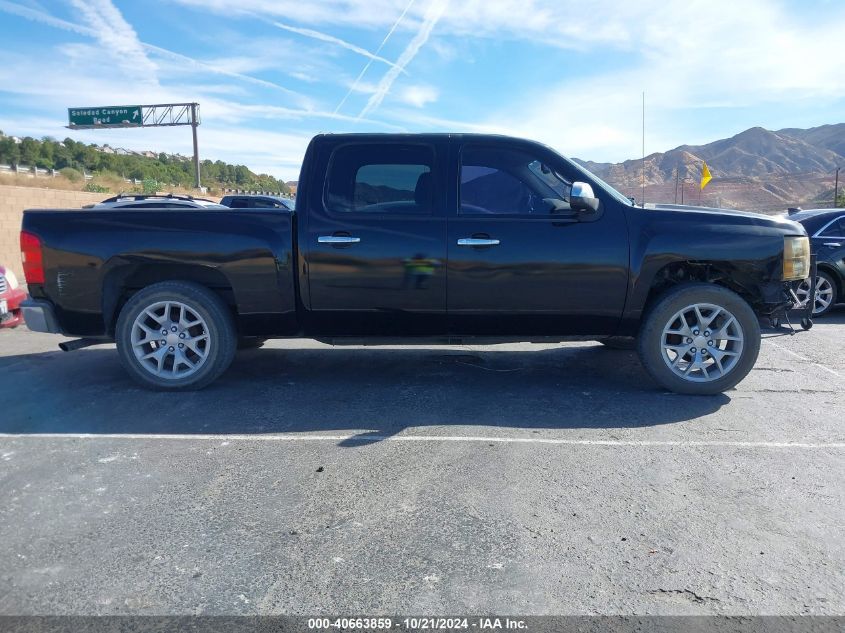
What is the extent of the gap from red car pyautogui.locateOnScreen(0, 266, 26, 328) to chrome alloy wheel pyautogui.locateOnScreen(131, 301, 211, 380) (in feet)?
8.36

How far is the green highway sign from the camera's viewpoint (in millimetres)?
42850

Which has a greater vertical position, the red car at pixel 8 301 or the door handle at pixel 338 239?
the door handle at pixel 338 239

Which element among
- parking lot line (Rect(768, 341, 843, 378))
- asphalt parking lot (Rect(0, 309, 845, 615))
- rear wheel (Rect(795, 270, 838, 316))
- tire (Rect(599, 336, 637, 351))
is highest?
rear wheel (Rect(795, 270, 838, 316))

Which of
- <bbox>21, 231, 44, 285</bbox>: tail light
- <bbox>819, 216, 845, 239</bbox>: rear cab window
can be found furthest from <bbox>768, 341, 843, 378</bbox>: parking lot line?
<bbox>21, 231, 44, 285</bbox>: tail light

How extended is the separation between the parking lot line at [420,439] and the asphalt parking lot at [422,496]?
0.07ft

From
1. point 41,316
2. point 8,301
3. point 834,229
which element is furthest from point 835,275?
point 8,301

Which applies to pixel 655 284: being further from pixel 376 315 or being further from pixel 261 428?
pixel 261 428

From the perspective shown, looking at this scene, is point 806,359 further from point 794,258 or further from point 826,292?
point 826,292

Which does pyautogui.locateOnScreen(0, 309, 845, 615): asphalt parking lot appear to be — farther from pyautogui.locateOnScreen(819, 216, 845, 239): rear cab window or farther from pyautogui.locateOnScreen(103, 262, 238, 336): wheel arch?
pyautogui.locateOnScreen(819, 216, 845, 239): rear cab window

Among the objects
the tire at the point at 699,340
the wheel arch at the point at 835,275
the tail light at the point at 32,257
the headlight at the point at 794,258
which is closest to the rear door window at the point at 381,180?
the tire at the point at 699,340

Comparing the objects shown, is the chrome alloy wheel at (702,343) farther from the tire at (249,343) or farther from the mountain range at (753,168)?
the mountain range at (753,168)

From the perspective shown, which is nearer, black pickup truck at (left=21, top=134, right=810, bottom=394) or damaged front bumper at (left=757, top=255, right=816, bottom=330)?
black pickup truck at (left=21, top=134, right=810, bottom=394)

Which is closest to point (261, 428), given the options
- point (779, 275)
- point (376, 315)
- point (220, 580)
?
point (376, 315)

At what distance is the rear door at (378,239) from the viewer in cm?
513
